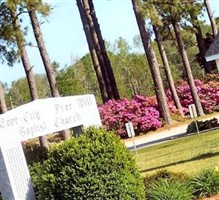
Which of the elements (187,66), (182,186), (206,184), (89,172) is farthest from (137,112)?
(89,172)

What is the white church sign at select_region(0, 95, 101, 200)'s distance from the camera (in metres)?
9.34

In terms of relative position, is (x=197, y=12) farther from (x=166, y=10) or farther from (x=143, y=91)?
(x=143, y=91)

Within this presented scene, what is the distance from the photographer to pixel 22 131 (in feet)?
31.4

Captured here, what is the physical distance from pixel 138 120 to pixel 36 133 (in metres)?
28.2

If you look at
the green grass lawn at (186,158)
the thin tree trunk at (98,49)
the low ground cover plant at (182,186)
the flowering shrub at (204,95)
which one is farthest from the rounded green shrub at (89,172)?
the flowering shrub at (204,95)

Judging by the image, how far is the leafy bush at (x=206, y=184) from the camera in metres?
10.1

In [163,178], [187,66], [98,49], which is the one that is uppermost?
[98,49]

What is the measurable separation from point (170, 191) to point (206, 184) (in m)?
0.87

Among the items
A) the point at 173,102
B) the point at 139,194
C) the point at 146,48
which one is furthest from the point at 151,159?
the point at 173,102

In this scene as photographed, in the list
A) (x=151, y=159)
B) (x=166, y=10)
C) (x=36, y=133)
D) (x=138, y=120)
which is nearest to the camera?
(x=36, y=133)

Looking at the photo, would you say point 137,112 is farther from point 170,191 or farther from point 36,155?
point 170,191

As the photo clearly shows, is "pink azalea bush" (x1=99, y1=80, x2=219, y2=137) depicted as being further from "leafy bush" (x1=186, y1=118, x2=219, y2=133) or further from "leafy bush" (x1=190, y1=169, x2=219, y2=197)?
"leafy bush" (x1=190, y1=169, x2=219, y2=197)

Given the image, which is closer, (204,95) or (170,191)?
(170,191)

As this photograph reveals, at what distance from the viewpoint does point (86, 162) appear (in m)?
8.98
